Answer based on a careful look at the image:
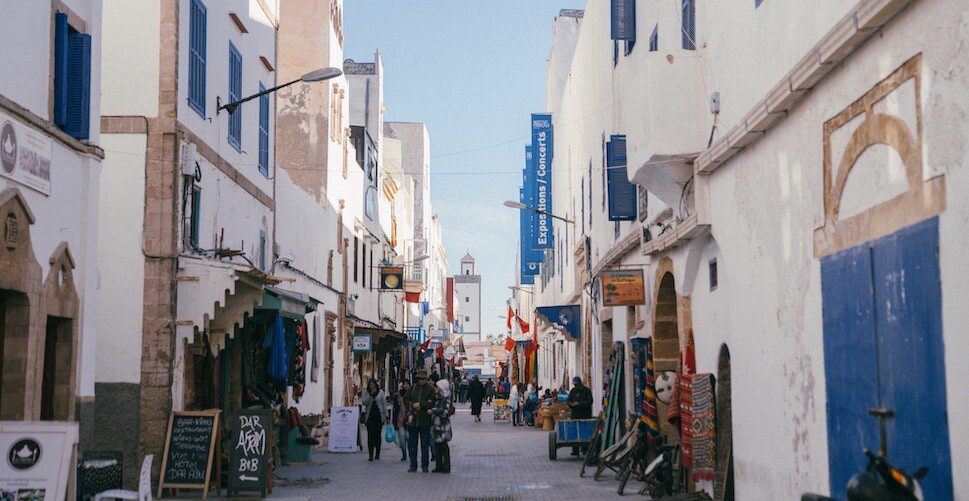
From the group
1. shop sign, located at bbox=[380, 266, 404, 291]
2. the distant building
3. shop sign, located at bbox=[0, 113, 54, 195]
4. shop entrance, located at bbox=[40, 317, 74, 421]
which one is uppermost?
the distant building

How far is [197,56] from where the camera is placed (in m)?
16.8

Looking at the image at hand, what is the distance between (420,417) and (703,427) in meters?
7.05

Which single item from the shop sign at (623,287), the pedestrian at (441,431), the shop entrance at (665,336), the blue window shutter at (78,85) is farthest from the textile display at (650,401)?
the blue window shutter at (78,85)

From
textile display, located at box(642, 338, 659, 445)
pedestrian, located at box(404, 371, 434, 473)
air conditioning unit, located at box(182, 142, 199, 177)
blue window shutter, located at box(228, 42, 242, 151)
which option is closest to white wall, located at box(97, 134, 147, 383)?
air conditioning unit, located at box(182, 142, 199, 177)

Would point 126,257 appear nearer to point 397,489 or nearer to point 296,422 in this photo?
point 397,489

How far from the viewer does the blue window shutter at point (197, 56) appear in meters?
16.4

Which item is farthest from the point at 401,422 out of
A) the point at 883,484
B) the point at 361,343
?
the point at 883,484

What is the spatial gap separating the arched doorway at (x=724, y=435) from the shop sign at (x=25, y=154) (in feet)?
25.6

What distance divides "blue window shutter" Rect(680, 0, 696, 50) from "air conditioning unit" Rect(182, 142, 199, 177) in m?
6.87

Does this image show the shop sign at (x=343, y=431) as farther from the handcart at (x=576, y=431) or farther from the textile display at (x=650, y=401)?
the textile display at (x=650, y=401)

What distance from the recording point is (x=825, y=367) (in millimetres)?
9398

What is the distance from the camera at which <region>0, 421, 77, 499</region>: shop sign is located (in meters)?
9.62

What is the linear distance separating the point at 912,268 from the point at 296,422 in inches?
614

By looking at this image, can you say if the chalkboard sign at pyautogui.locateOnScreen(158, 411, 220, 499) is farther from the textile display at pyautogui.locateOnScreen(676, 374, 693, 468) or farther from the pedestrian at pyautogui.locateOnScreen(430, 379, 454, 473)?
the textile display at pyautogui.locateOnScreen(676, 374, 693, 468)
